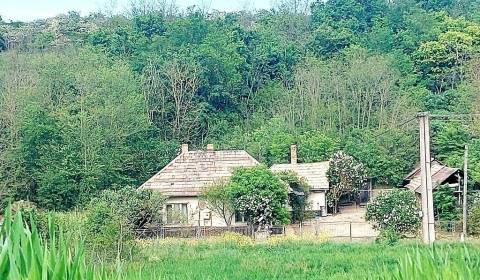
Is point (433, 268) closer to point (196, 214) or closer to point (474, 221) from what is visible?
point (474, 221)

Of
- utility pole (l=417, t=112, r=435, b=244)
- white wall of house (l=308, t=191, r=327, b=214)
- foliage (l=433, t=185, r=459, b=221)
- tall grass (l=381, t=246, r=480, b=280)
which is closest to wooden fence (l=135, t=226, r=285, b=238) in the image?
foliage (l=433, t=185, r=459, b=221)

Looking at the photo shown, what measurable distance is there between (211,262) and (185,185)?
11.5 meters

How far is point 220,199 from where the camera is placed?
2248 cm

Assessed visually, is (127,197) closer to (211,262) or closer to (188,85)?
(211,262)

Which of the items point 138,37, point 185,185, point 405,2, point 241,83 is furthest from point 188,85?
point 405,2

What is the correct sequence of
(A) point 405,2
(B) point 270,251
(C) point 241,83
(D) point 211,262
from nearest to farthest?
(D) point 211,262
(B) point 270,251
(C) point 241,83
(A) point 405,2

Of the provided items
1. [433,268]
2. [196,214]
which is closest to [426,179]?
[196,214]

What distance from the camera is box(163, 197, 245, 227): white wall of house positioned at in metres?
23.4

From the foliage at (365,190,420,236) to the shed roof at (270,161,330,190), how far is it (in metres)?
5.77

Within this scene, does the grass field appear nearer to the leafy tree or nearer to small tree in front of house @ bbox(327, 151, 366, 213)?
small tree in front of house @ bbox(327, 151, 366, 213)

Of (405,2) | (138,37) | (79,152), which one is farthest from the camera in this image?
(405,2)

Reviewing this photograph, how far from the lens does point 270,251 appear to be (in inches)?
612

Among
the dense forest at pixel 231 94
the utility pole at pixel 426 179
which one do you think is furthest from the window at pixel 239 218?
the utility pole at pixel 426 179

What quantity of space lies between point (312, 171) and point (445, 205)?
6951mm
